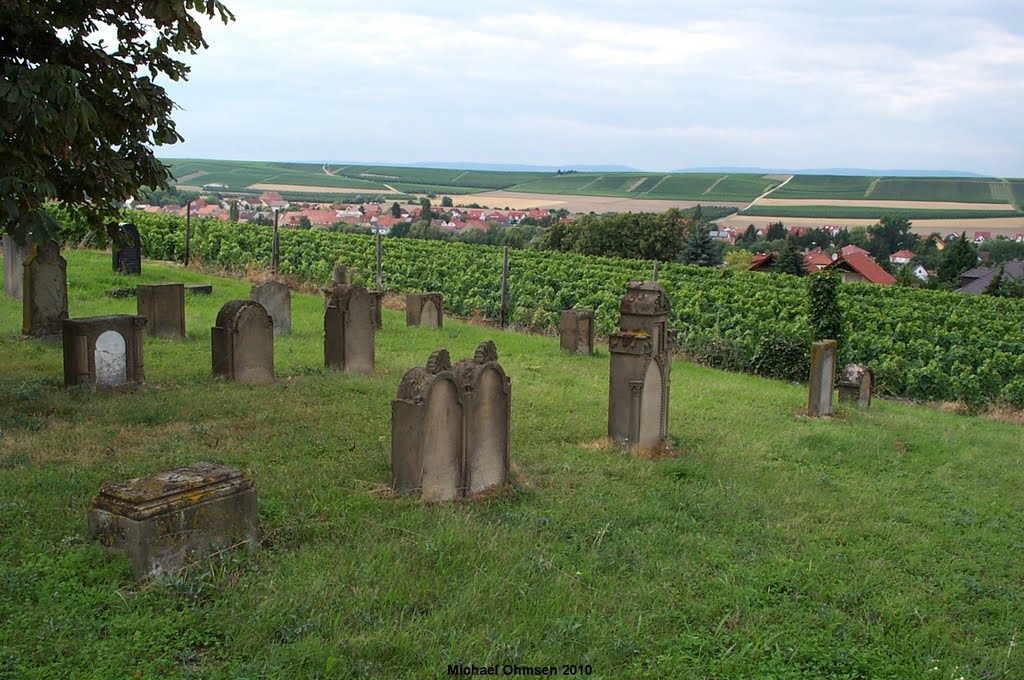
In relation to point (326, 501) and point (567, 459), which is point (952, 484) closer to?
point (567, 459)

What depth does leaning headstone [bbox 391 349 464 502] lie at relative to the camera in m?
7.00

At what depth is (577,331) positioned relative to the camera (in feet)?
56.9

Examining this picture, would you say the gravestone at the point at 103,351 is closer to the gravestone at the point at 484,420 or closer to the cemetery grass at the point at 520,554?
the cemetery grass at the point at 520,554

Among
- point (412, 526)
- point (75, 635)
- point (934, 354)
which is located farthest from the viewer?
point (934, 354)

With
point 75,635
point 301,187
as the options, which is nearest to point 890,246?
point 301,187

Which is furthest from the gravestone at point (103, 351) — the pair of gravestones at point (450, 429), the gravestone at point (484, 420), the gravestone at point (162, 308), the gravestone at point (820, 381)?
the gravestone at point (820, 381)

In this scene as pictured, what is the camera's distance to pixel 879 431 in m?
11.9

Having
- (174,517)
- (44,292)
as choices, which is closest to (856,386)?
(174,517)

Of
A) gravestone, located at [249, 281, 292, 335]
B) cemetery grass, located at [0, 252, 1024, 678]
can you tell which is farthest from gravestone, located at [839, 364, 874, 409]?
gravestone, located at [249, 281, 292, 335]

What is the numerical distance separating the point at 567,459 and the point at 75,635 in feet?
17.7

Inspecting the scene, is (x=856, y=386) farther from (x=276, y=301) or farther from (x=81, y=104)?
(x=81, y=104)

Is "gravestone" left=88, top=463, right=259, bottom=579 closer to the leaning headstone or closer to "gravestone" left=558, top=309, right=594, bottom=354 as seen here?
the leaning headstone

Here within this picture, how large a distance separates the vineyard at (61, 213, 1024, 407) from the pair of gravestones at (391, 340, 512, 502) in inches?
420

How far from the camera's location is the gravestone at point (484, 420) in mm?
7367
